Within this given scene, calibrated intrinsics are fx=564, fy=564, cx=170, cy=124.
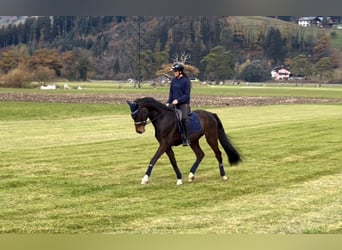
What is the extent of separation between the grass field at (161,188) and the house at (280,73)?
345ft

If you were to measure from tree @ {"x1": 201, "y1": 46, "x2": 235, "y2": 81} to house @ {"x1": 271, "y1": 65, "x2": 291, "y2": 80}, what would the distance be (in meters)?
9.31

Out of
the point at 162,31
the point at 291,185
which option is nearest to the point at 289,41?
the point at 162,31

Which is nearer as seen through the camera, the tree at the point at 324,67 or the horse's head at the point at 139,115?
the horse's head at the point at 139,115

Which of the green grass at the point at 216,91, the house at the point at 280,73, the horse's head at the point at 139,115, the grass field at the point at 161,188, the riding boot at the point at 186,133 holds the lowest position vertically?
the house at the point at 280,73

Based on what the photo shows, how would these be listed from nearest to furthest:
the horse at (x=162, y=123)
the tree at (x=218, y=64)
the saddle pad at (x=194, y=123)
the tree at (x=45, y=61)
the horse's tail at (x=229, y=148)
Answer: the horse at (x=162, y=123), the saddle pad at (x=194, y=123), the horse's tail at (x=229, y=148), the tree at (x=45, y=61), the tree at (x=218, y=64)

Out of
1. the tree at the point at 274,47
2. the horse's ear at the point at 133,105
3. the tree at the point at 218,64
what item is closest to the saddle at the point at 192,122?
the horse's ear at the point at 133,105

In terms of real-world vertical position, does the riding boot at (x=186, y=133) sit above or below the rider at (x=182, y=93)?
below

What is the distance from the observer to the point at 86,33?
110562 millimetres

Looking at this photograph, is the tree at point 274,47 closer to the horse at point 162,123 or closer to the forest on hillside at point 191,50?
the forest on hillside at point 191,50

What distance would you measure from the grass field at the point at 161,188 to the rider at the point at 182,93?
4.13 feet

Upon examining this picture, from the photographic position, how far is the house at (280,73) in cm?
12569

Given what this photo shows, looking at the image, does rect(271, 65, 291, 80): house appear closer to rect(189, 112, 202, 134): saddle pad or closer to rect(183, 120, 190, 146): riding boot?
rect(189, 112, 202, 134): saddle pad

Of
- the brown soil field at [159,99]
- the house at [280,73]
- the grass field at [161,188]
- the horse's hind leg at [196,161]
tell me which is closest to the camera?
the grass field at [161,188]

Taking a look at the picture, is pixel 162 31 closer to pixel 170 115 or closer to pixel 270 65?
pixel 270 65
